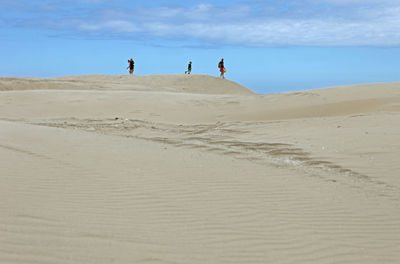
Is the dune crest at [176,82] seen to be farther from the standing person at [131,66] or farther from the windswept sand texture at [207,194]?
the windswept sand texture at [207,194]

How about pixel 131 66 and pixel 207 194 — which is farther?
pixel 131 66

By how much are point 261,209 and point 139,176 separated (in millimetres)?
1842

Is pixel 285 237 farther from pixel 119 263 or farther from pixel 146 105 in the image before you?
pixel 146 105

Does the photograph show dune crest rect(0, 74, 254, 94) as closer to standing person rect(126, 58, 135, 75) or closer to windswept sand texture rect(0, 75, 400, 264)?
standing person rect(126, 58, 135, 75)

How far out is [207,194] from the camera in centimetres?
545

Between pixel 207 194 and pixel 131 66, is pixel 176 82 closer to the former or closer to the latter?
pixel 131 66

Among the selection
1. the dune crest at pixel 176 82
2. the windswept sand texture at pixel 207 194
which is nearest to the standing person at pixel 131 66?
the dune crest at pixel 176 82

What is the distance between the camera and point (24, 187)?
5.08 meters

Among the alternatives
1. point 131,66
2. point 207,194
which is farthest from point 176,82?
point 207,194

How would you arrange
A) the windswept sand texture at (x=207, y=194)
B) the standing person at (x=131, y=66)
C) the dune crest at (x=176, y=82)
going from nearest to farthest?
the windswept sand texture at (x=207, y=194)
the dune crest at (x=176, y=82)
the standing person at (x=131, y=66)

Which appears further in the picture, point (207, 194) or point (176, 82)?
point (176, 82)

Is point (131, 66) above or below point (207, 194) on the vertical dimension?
above

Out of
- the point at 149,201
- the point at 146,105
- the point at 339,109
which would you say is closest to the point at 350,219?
the point at 149,201

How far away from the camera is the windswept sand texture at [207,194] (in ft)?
12.5
